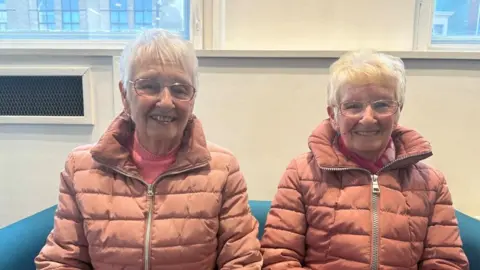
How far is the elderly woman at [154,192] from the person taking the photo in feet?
3.68

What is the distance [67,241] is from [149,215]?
0.25m

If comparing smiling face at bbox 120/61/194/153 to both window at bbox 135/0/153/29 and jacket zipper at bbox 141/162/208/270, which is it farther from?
window at bbox 135/0/153/29

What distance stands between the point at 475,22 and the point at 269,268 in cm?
159

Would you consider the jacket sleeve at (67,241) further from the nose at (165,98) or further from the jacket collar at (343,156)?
the jacket collar at (343,156)

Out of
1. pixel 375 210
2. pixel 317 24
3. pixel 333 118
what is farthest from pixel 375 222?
pixel 317 24

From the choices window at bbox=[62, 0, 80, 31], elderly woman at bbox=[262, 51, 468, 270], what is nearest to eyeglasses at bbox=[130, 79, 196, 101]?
elderly woman at bbox=[262, 51, 468, 270]

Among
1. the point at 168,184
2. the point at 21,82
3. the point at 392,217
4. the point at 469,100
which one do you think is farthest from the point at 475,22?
the point at 21,82

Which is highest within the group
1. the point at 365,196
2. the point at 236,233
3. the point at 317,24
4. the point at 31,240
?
the point at 317,24

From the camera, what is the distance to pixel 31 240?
4.40 feet

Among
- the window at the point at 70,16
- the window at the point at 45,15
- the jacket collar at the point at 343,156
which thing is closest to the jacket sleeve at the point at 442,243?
the jacket collar at the point at 343,156

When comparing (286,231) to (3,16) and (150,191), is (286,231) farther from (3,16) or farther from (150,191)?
(3,16)

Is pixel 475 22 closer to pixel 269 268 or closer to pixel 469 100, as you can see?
pixel 469 100

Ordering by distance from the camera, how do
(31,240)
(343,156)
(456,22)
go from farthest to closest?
(456,22) < (31,240) < (343,156)

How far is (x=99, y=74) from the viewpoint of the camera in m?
1.85
